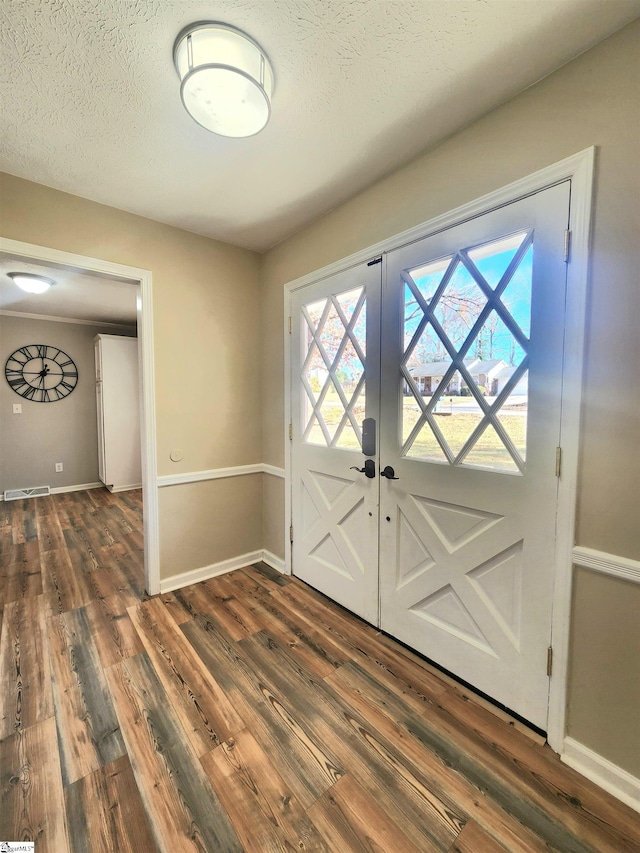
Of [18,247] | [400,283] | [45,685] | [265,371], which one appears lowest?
[45,685]

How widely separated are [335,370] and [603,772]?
2078 millimetres

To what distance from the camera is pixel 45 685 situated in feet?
5.38

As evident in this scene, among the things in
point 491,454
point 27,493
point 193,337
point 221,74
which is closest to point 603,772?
point 491,454

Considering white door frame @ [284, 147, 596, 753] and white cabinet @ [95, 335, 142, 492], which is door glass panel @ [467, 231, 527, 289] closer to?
white door frame @ [284, 147, 596, 753]

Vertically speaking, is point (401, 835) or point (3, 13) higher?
point (3, 13)

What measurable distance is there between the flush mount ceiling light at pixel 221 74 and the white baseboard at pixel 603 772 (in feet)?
8.73

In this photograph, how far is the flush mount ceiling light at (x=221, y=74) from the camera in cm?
113

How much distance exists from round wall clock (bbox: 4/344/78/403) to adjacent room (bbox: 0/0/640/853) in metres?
3.37

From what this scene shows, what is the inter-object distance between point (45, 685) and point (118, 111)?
2625mm

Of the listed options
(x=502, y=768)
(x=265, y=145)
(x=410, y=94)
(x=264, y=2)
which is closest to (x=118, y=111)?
(x=265, y=145)

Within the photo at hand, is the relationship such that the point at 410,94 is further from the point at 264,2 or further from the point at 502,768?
the point at 502,768

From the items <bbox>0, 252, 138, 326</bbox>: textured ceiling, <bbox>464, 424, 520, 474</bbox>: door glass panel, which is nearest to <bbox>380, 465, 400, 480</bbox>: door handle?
<bbox>464, 424, 520, 474</bbox>: door glass panel

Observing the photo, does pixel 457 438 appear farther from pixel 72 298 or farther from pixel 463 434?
pixel 72 298

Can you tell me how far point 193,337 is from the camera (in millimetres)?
2502
